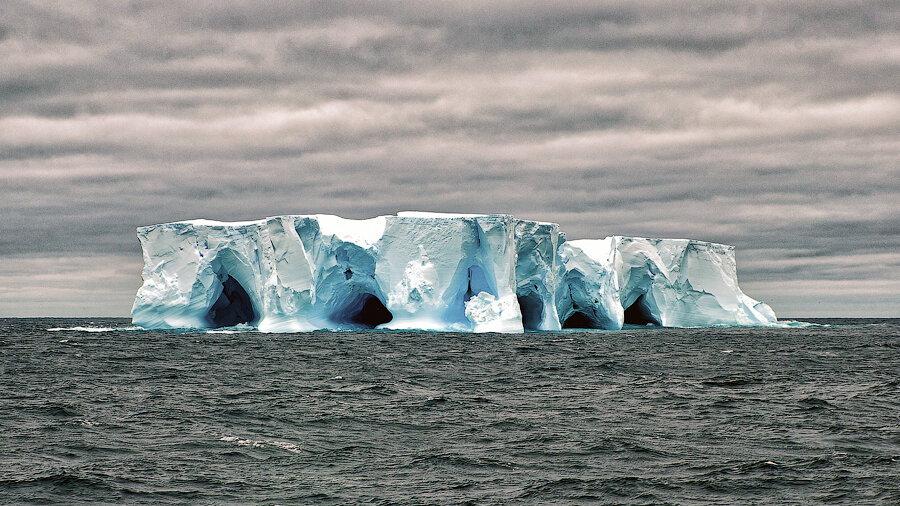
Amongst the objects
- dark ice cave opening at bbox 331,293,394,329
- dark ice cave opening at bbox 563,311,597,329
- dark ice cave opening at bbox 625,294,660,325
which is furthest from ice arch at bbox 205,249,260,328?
dark ice cave opening at bbox 625,294,660,325

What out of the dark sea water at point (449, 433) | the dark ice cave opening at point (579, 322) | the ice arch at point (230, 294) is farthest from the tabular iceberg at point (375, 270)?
the dark sea water at point (449, 433)

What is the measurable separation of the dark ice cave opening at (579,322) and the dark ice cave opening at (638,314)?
238 cm

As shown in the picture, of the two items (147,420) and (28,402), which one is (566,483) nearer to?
(147,420)

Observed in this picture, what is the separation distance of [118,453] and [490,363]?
11994 millimetres

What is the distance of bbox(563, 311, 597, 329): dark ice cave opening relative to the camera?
43.0 m

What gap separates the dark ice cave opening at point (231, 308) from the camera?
37.3 meters

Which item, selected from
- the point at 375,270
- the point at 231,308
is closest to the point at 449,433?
the point at 375,270

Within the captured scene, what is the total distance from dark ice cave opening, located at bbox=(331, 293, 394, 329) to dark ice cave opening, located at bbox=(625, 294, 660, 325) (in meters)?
12.2

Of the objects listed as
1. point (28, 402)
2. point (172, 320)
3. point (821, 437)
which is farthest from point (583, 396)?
point (172, 320)

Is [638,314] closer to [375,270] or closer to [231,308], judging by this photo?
[375,270]

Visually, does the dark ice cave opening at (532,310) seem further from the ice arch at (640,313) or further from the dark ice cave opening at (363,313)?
the ice arch at (640,313)

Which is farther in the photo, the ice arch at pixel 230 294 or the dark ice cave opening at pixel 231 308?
the dark ice cave opening at pixel 231 308

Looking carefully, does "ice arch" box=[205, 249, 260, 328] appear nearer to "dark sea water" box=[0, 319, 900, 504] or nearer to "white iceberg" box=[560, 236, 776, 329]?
"white iceberg" box=[560, 236, 776, 329]

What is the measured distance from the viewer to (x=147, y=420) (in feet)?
38.2
